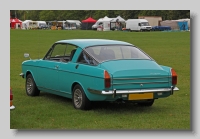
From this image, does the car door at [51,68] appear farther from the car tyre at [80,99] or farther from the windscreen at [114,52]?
the windscreen at [114,52]

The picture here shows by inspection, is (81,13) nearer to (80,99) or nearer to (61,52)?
(61,52)

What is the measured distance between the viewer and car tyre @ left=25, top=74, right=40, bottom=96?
37.8 feet

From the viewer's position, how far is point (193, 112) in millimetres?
8680

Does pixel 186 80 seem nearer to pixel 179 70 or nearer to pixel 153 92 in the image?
pixel 179 70

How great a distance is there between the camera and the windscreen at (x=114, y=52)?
31.3ft

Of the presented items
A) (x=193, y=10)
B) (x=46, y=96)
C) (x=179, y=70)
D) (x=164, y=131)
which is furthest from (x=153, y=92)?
(x=179, y=70)

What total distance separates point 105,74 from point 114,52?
109 centimetres

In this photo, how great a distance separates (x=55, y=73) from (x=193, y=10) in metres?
3.82

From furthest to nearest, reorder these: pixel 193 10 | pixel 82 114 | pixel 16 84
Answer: pixel 16 84
pixel 82 114
pixel 193 10

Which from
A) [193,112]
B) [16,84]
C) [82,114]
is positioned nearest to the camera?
[193,112]

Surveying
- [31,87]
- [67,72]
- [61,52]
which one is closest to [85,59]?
[67,72]

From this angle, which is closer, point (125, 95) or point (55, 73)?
point (125, 95)

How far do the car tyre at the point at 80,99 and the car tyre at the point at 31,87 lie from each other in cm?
200

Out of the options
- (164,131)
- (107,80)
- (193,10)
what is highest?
(193,10)
